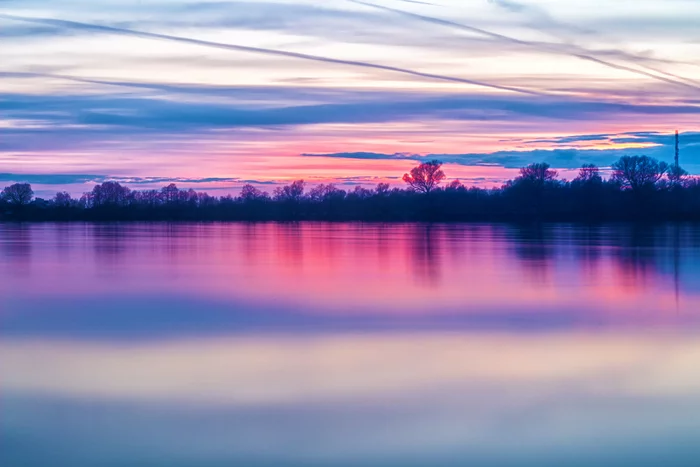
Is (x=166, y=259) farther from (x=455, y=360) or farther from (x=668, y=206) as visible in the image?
(x=668, y=206)

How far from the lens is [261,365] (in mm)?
8445

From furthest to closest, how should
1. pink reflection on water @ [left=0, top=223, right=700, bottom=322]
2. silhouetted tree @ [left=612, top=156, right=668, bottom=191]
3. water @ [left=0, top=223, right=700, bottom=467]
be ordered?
silhouetted tree @ [left=612, top=156, right=668, bottom=191], pink reflection on water @ [left=0, top=223, right=700, bottom=322], water @ [left=0, top=223, right=700, bottom=467]

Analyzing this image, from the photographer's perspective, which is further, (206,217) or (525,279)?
(206,217)

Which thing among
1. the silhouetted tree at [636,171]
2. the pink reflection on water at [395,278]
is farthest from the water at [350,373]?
the silhouetted tree at [636,171]

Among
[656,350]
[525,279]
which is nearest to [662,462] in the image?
[656,350]

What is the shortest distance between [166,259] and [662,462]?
63.1 feet

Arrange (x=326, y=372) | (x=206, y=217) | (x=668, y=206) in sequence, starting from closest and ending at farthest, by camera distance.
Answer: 1. (x=326, y=372)
2. (x=668, y=206)
3. (x=206, y=217)

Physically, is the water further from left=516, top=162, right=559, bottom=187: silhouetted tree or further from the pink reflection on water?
left=516, top=162, right=559, bottom=187: silhouetted tree

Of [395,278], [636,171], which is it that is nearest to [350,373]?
[395,278]

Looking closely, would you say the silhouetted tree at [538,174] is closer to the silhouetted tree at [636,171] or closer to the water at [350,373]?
the silhouetted tree at [636,171]

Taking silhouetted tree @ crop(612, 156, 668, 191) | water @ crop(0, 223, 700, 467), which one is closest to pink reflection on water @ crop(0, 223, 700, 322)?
water @ crop(0, 223, 700, 467)

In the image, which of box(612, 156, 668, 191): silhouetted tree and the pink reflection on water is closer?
the pink reflection on water

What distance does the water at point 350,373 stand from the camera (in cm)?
591

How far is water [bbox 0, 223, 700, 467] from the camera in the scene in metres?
5.91
